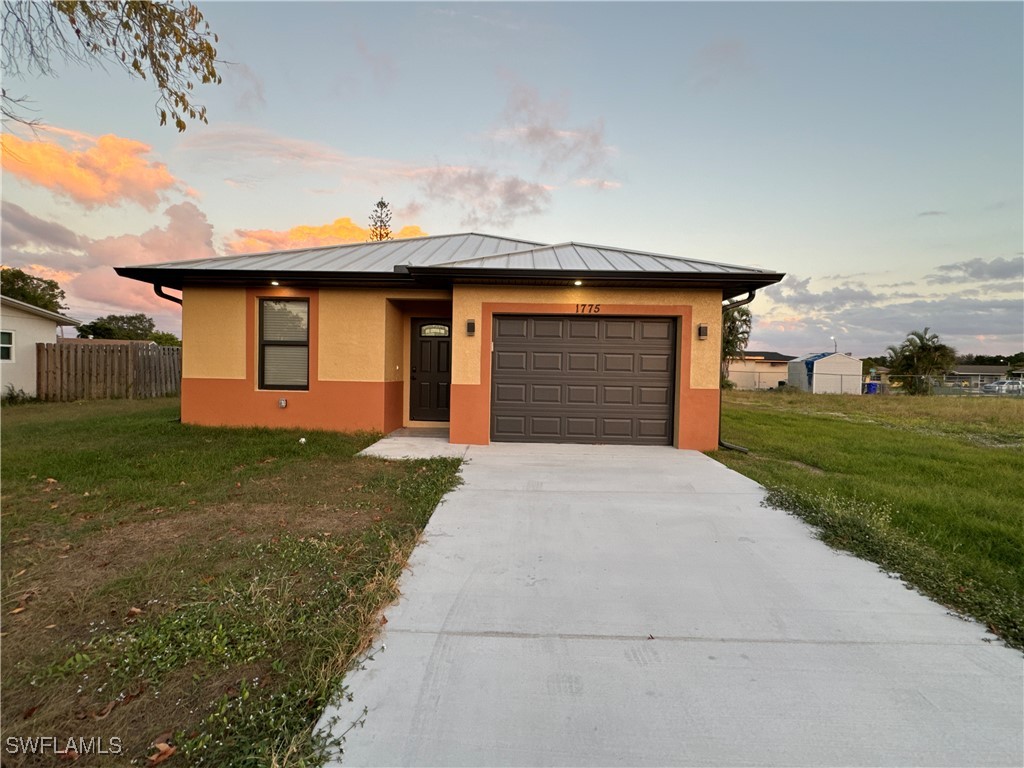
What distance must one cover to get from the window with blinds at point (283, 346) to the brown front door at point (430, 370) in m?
2.13

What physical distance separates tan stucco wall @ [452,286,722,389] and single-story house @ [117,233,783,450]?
0.7 inches

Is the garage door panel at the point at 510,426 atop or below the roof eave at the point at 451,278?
below

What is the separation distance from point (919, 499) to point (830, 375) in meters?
39.9

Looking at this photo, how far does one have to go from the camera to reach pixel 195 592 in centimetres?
265

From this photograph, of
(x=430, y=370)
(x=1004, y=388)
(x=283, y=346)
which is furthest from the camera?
(x=1004, y=388)

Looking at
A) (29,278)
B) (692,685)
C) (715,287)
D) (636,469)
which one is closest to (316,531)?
(692,685)

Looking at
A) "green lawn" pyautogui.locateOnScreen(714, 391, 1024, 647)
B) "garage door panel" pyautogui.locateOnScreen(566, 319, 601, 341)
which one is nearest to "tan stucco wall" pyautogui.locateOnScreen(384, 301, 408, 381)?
"garage door panel" pyautogui.locateOnScreen(566, 319, 601, 341)

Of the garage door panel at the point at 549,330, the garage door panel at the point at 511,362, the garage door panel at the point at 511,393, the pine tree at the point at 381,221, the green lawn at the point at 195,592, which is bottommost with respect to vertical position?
the green lawn at the point at 195,592

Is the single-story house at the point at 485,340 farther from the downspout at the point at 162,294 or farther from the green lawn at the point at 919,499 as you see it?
the green lawn at the point at 919,499

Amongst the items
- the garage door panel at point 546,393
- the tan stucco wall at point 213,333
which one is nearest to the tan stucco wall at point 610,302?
the garage door panel at point 546,393

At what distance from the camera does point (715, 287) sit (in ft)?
23.5

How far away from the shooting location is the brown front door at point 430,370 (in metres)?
9.26

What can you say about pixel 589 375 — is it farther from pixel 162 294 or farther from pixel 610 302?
pixel 162 294

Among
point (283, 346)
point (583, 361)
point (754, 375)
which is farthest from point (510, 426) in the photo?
point (754, 375)
